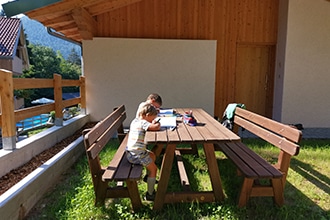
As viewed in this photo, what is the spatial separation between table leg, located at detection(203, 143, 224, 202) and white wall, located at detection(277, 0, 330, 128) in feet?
15.6

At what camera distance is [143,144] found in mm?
2701

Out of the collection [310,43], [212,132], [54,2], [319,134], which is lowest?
[319,134]

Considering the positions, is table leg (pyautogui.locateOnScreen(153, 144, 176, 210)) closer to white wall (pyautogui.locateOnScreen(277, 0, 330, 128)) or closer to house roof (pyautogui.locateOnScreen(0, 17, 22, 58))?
white wall (pyautogui.locateOnScreen(277, 0, 330, 128))

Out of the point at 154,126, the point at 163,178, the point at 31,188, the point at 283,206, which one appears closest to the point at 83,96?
the point at 31,188

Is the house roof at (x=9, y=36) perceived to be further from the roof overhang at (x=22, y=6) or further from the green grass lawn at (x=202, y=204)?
the green grass lawn at (x=202, y=204)

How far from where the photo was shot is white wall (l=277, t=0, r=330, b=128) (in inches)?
257

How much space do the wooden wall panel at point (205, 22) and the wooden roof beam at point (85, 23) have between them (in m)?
0.32

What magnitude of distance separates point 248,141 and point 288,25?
3202 mm

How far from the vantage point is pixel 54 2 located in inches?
177

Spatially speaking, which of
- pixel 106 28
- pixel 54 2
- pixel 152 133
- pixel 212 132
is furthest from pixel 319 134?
pixel 54 2

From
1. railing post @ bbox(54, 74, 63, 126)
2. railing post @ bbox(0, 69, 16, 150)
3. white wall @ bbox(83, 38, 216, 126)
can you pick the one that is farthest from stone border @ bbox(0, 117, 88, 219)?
white wall @ bbox(83, 38, 216, 126)

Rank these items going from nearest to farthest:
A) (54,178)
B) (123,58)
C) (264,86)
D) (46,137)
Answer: (54,178)
(46,137)
(123,58)
(264,86)

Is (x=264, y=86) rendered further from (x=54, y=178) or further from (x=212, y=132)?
(x=54, y=178)

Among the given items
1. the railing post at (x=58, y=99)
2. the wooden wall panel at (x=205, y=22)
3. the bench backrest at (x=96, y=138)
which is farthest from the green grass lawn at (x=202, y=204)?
the wooden wall panel at (x=205, y=22)
